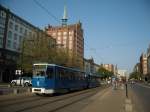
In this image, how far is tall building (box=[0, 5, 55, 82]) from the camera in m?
59.8

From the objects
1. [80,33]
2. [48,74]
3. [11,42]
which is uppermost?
[80,33]

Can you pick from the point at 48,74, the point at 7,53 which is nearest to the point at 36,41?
the point at 7,53

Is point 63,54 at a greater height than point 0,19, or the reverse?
point 0,19

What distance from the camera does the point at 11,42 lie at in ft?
210

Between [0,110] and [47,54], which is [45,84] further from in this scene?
[47,54]

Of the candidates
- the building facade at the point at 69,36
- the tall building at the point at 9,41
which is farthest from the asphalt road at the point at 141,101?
the building facade at the point at 69,36

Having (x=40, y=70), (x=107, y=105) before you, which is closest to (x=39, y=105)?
(x=107, y=105)

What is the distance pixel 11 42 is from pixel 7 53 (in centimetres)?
368

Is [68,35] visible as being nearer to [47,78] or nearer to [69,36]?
[69,36]

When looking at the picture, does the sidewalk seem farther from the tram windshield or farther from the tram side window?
the tram windshield

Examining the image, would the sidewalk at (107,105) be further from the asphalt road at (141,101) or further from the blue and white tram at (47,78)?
the blue and white tram at (47,78)

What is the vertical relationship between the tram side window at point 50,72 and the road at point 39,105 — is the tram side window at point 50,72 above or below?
above

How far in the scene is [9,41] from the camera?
63.1 meters

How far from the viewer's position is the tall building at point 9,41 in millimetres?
59844
